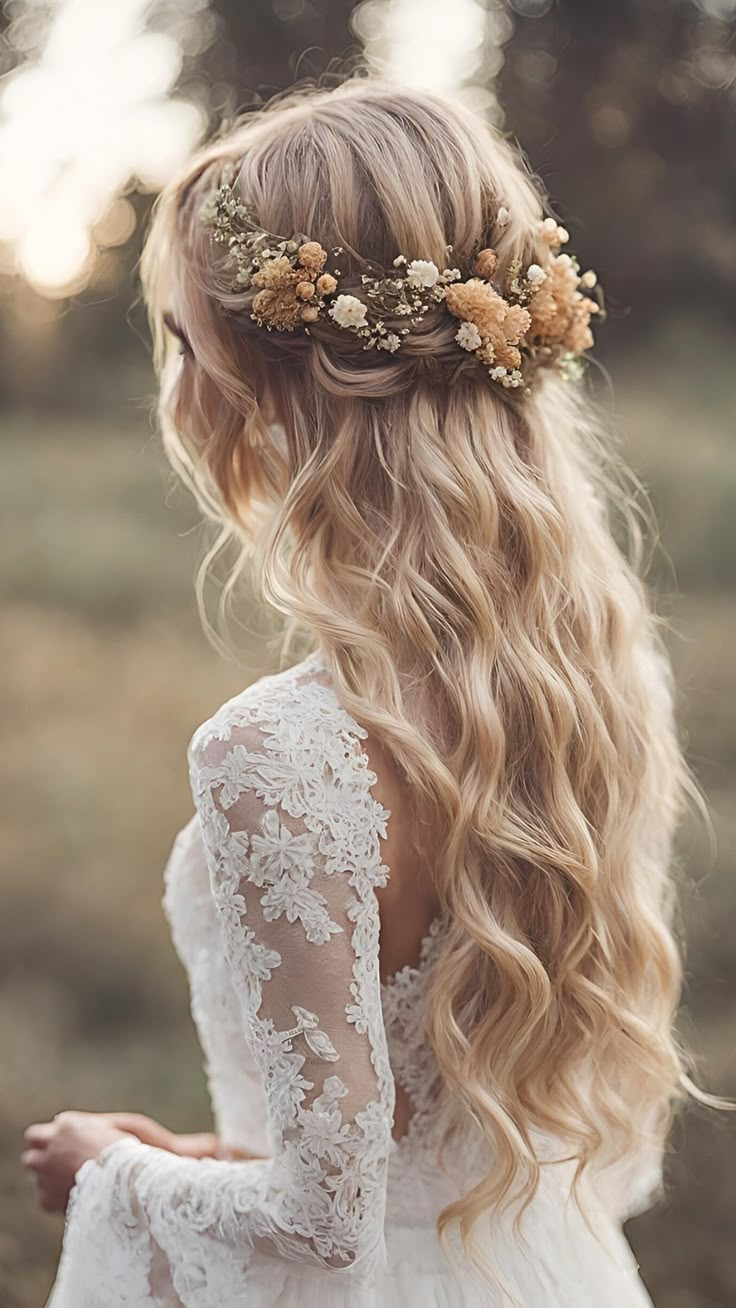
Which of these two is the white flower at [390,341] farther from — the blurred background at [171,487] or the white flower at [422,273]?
the blurred background at [171,487]

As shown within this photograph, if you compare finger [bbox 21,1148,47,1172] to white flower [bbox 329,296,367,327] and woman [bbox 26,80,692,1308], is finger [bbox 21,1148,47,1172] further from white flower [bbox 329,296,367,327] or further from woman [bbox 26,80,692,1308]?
white flower [bbox 329,296,367,327]

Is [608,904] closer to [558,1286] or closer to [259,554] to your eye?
[558,1286]

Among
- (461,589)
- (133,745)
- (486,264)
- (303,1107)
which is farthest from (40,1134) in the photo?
(133,745)

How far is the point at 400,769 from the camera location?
0.98 m

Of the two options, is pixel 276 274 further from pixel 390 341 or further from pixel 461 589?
pixel 461 589

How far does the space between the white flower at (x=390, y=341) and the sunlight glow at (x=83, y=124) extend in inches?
54.2

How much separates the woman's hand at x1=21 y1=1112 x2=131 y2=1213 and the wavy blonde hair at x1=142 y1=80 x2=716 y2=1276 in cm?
35

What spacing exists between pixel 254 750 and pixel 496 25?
2155 millimetres

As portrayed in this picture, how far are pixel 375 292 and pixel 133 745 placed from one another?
6.19 ft

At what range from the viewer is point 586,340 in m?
1.18

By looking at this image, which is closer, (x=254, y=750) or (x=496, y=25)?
(x=254, y=750)

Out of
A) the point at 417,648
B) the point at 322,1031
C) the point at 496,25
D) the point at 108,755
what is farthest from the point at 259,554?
the point at 496,25

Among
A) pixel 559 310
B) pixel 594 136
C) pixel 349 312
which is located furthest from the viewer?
pixel 594 136

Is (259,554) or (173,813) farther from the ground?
(259,554)
